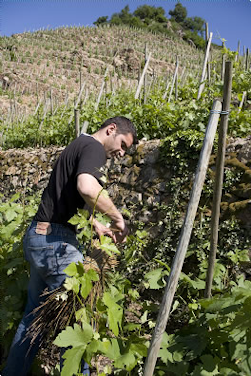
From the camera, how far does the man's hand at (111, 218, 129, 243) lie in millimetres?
1792

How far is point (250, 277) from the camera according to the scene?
2488 mm

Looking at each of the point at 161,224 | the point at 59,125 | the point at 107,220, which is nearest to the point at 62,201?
the point at 107,220

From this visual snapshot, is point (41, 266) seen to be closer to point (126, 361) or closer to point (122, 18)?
point (126, 361)

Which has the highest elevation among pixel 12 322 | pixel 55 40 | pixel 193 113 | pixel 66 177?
pixel 55 40

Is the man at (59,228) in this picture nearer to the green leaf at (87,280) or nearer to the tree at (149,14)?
the green leaf at (87,280)

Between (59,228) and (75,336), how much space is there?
0.66 m

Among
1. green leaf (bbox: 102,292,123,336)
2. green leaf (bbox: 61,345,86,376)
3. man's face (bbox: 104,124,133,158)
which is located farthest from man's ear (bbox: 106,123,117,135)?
green leaf (bbox: 61,345,86,376)

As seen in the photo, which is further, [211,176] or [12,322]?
[211,176]

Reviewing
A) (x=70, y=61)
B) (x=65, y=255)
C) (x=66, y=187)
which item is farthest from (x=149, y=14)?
(x=65, y=255)

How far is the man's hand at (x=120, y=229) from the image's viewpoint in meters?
1.79

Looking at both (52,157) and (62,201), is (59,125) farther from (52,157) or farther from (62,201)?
(62,201)

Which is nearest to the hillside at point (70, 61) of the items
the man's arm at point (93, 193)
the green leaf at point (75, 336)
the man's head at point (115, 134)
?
the man's head at point (115, 134)

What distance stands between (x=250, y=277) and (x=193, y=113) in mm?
1880

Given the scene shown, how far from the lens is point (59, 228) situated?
6.08ft
